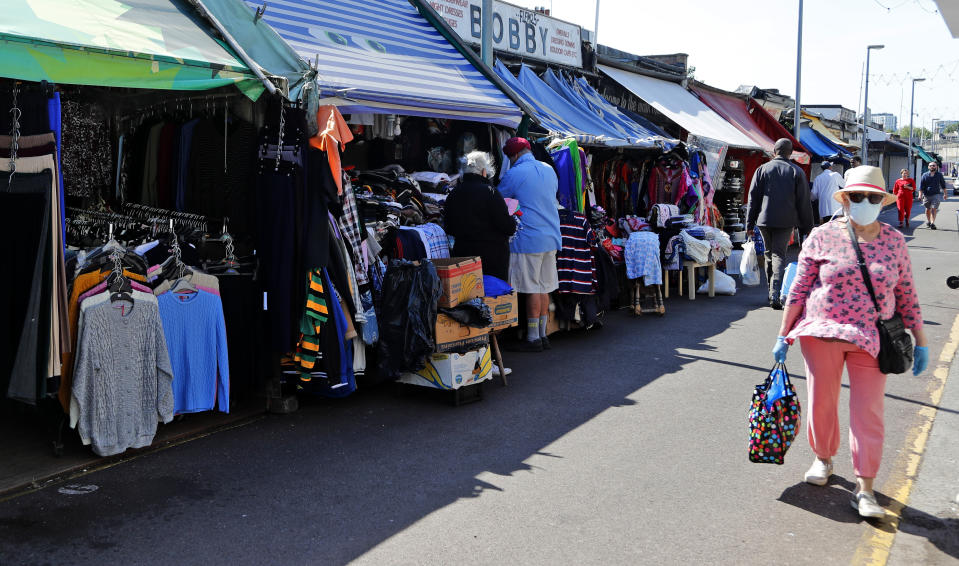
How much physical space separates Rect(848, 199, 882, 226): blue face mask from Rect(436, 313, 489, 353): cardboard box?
10.4 ft

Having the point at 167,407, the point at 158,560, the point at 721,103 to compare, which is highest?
the point at 721,103

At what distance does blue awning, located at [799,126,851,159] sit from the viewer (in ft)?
87.8

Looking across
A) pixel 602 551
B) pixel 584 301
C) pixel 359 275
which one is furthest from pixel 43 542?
pixel 584 301

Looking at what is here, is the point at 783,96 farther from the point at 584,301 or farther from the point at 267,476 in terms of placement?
the point at 267,476

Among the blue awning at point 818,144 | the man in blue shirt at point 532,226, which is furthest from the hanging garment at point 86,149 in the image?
the blue awning at point 818,144

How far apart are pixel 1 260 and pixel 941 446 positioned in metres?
6.16

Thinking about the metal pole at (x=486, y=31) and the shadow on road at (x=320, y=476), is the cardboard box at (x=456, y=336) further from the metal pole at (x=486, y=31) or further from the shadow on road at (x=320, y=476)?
the metal pole at (x=486, y=31)

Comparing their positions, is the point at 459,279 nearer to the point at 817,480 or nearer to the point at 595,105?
the point at 817,480

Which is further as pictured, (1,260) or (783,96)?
(783,96)

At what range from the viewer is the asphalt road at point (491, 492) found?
4.02 meters

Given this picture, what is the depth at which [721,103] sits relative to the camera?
2062 cm

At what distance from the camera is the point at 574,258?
9.16 m

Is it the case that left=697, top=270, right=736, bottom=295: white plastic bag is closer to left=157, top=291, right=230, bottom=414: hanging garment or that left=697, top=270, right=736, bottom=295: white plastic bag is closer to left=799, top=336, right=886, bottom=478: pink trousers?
left=799, top=336, right=886, bottom=478: pink trousers

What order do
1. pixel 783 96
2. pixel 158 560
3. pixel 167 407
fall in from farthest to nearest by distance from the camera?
pixel 783 96, pixel 167 407, pixel 158 560
